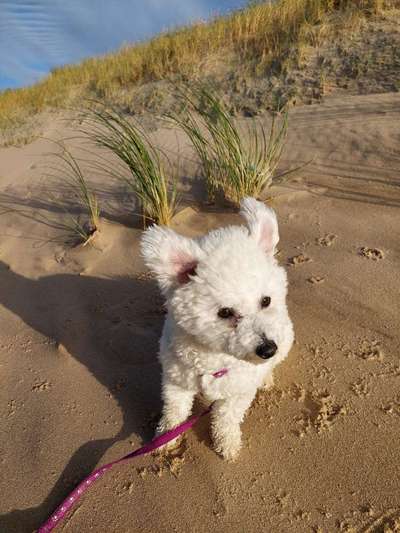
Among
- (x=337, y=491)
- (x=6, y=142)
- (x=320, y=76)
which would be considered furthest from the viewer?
(x=6, y=142)

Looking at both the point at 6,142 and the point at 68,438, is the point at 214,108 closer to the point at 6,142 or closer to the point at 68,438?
the point at 68,438

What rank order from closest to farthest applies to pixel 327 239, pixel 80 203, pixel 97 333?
pixel 97 333 → pixel 327 239 → pixel 80 203

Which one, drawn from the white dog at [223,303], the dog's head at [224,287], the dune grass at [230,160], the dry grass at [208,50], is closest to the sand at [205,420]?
the dune grass at [230,160]

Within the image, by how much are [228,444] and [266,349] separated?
899 millimetres

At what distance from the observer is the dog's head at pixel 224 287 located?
5.68ft

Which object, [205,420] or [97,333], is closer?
[205,420]

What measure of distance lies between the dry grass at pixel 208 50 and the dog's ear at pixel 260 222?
6567 millimetres

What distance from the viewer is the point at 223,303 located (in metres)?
1.77

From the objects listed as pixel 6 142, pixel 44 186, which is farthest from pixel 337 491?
pixel 6 142

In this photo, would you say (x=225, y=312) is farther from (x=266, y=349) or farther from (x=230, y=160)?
(x=230, y=160)

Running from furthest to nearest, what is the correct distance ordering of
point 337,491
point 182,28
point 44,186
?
1. point 182,28
2. point 44,186
3. point 337,491

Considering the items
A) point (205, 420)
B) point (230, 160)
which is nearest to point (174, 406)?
point (205, 420)

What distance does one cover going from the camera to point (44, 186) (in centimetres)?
634

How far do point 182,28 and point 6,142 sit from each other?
5.95 meters
